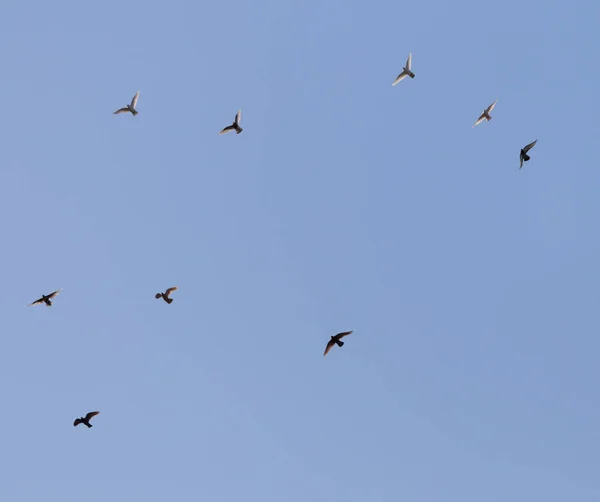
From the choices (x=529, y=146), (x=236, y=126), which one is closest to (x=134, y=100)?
(x=236, y=126)

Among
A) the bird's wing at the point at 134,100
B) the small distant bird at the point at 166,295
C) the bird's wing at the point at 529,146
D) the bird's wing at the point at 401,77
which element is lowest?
the small distant bird at the point at 166,295

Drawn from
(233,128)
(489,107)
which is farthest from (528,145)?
(233,128)

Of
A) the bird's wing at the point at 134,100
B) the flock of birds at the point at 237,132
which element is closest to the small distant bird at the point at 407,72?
the flock of birds at the point at 237,132

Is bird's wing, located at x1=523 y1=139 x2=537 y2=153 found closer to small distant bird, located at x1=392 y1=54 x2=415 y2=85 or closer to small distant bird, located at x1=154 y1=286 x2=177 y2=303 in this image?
small distant bird, located at x1=392 y1=54 x2=415 y2=85

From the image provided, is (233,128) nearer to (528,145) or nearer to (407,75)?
(407,75)

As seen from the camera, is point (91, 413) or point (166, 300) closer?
point (91, 413)

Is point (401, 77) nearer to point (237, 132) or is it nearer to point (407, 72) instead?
point (407, 72)

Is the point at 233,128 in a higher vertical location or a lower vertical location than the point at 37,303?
higher

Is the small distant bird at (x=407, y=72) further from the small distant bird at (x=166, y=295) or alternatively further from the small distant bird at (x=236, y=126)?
the small distant bird at (x=166, y=295)

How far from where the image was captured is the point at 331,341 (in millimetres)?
80062

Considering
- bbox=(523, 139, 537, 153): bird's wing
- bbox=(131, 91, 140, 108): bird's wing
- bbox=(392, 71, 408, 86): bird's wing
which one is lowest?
bbox=(523, 139, 537, 153): bird's wing

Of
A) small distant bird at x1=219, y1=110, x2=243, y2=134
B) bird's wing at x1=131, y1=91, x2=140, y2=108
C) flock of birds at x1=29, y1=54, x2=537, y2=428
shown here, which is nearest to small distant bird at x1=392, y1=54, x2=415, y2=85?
flock of birds at x1=29, y1=54, x2=537, y2=428

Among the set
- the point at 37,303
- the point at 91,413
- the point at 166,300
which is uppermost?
the point at 166,300

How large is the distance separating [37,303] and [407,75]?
53.8m
